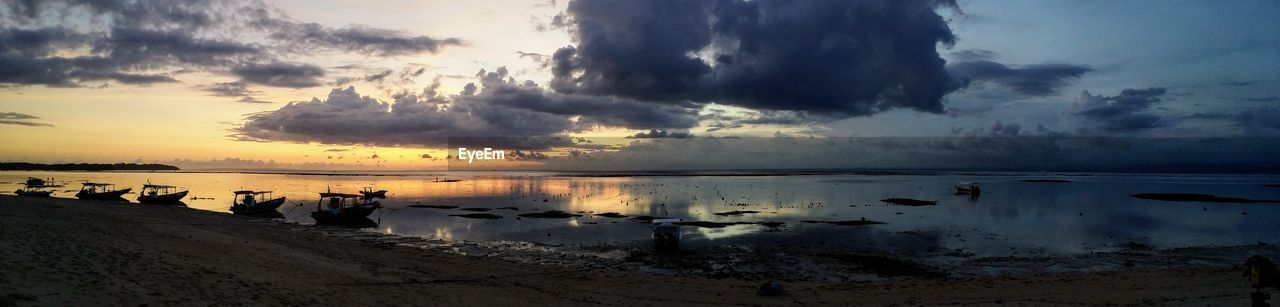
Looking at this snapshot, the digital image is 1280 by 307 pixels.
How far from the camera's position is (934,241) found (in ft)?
107

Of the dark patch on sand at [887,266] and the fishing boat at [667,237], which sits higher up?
the fishing boat at [667,237]

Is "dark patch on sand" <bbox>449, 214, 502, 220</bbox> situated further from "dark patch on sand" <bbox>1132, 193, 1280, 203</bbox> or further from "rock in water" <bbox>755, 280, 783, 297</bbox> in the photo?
"dark patch on sand" <bbox>1132, 193, 1280, 203</bbox>

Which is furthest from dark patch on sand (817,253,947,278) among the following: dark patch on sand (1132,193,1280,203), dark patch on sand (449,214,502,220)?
dark patch on sand (1132,193,1280,203)

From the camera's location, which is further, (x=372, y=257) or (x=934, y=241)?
(x=934, y=241)

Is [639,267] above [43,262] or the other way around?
the other way around

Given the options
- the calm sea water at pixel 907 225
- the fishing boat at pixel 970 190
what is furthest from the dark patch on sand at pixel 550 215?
the fishing boat at pixel 970 190

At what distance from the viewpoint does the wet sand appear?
44.9ft

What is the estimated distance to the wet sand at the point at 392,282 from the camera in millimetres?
13672

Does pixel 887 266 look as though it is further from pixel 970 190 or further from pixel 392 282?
pixel 970 190

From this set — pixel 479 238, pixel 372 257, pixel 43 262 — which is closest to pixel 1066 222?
pixel 479 238

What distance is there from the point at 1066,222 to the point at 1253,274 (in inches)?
1421

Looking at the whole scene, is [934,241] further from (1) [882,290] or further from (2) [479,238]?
(2) [479,238]

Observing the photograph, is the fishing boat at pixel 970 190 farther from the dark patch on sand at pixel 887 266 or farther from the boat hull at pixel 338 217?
the boat hull at pixel 338 217

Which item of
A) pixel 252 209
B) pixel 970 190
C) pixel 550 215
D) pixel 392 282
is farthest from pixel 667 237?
pixel 970 190
